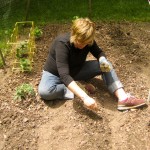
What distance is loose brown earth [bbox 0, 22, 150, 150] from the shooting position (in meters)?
4.21

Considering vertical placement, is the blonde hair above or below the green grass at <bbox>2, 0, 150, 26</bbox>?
above

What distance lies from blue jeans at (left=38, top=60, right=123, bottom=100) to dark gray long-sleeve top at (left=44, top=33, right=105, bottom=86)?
0.25 ft

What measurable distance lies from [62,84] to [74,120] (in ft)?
1.80

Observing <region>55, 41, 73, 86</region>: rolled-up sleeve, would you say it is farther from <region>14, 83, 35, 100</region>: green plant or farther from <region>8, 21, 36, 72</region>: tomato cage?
<region>8, 21, 36, 72</region>: tomato cage

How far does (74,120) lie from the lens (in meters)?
4.44

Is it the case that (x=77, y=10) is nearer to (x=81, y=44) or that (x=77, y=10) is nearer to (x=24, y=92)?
(x=24, y=92)

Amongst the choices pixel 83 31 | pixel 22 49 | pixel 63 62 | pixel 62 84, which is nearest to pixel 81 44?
pixel 83 31

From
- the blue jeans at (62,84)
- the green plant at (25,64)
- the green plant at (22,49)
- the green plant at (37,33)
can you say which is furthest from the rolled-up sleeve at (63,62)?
the green plant at (37,33)

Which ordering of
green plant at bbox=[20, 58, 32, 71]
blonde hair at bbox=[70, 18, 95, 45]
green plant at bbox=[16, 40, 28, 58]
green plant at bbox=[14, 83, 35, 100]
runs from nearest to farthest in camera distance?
blonde hair at bbox=[70, 18, 95, 45] < green plant at bbox=[14, 83, 35, 100] < green plant at bbox=[20, 58, 32, 71] < green plant at bbox=[16, 40, 28, 58]

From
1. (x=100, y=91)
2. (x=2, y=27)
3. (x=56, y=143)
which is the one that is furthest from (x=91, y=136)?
(x=2, y=27)

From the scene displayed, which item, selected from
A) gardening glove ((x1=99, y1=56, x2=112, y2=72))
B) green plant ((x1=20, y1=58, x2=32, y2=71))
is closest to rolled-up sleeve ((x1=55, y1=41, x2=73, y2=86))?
gardening glove ((x1=99, y1=56, x2=112, y2=72))

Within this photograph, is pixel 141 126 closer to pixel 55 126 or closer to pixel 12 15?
pixel 55 126

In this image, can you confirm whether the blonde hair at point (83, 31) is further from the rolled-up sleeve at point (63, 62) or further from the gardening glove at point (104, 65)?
the gardening glove at point (104, 65)

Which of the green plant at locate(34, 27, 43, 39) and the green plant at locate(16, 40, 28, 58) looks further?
the green plant at locate(34, 27, 43, 39)
